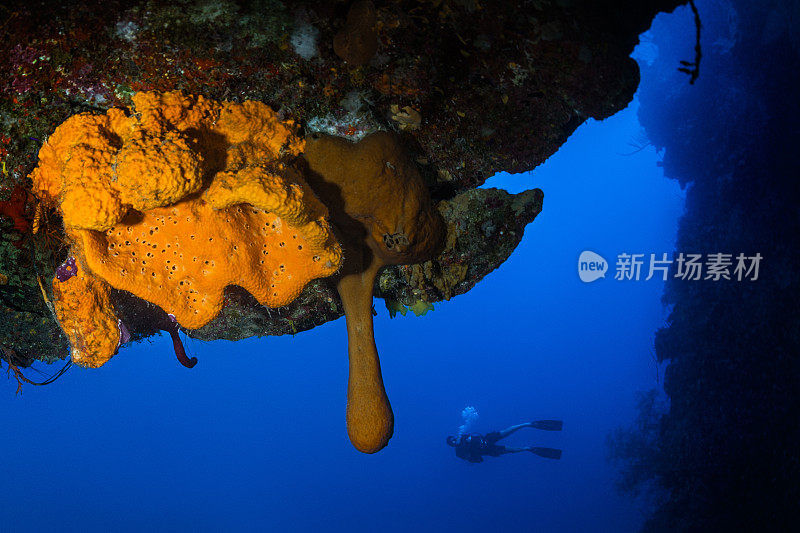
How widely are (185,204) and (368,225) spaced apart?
112 cm

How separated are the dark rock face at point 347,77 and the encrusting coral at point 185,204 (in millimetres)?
194

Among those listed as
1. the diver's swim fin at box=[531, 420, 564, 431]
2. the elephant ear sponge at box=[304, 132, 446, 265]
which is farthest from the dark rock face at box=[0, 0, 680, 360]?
the diver's swim fin at box=[531, 420, 564, 431]

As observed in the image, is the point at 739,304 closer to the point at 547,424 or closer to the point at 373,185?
the point at 547,424

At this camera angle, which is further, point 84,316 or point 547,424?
point 547,424

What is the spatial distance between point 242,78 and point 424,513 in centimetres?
6104

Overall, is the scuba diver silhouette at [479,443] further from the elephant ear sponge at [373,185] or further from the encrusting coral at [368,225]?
the elephant ear sponge at [373,185]

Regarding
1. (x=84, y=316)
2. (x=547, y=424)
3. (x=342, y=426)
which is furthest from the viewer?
(x=342, y=426)

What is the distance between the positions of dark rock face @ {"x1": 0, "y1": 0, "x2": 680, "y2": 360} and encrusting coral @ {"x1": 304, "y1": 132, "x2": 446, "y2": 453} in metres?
0.25

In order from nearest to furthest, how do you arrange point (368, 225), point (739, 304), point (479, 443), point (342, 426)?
1. point (368, 225)
2. point (739, 304)
3. point (479, 443)
4. point (342, 426)

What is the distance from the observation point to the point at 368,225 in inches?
111

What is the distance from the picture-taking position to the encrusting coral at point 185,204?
1962mm

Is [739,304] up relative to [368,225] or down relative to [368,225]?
up

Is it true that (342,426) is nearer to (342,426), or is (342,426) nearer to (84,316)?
(342,426)

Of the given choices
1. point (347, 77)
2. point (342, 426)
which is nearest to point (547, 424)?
point (347, 77)
